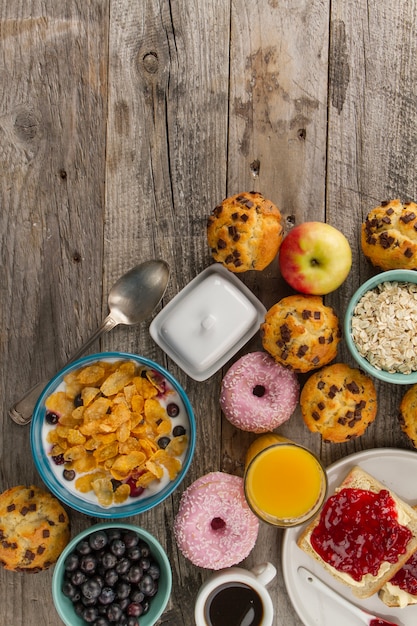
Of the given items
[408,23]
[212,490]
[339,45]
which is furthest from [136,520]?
[408,23]

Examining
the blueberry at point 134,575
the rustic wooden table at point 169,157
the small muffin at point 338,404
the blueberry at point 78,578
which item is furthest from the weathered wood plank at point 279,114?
the blueberry at point 78,578

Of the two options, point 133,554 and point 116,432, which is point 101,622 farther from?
point 116,432

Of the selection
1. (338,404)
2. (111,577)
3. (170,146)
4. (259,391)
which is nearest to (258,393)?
(259,391)

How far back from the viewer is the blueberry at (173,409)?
1.43 metres

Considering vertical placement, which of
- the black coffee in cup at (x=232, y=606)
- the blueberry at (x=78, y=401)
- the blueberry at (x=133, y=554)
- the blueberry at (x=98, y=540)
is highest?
the blueberry at (x=78, y=401)

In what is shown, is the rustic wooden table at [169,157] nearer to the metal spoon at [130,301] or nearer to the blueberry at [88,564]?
the metal spoon at [130,301]

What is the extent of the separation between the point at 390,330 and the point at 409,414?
0.69 feet

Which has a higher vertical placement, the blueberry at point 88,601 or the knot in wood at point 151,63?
the knot in wood at point 151,63

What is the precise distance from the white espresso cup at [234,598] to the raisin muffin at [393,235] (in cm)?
75

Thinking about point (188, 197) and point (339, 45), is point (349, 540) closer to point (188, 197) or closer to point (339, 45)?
point (188, 197)

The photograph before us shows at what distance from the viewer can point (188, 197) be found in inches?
61.0

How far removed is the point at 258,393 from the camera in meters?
1.47

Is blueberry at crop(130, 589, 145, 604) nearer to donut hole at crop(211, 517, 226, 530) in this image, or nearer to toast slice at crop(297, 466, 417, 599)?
donut hole at crop(211, 517, 226, 530)

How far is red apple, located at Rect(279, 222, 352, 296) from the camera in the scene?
1.41 meters
